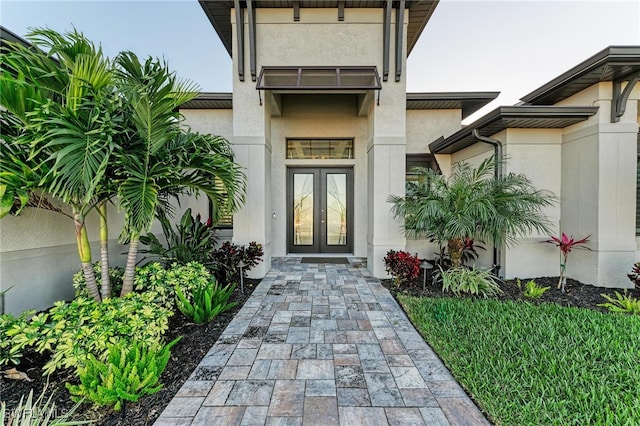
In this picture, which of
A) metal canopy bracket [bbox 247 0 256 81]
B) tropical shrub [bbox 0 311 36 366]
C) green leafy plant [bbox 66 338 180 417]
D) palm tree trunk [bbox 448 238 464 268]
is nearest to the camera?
green leafy plant [bbox 66 338 180 417]

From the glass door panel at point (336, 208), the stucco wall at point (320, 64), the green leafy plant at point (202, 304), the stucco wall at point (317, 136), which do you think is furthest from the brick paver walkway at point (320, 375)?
the glass door panel at point (336, 208)

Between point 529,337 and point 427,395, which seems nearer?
point 427,395

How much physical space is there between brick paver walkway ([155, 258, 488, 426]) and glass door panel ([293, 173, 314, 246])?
3639 mm

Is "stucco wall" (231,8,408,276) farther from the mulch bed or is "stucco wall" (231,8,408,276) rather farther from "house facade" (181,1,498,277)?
the mulch bed

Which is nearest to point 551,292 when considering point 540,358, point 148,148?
point 540,358

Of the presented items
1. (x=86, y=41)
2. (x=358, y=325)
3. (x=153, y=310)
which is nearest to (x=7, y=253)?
(x=153, y=310)

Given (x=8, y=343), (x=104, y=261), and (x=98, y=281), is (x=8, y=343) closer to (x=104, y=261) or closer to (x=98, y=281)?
(x=104, y=261)

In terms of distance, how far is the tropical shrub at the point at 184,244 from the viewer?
178 inches

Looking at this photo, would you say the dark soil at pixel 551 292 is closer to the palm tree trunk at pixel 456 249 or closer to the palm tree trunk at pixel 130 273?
the palm tree trunk at pixel 456 249

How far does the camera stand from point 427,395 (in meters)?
2.25

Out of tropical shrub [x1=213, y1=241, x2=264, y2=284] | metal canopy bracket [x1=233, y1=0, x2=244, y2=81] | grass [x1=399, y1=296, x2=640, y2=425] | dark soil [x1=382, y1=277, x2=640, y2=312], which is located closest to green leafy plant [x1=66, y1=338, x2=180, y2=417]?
grass [x1=399, y1=296, x2=640, y2=425]

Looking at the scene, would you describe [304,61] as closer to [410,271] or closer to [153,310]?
[410,271]

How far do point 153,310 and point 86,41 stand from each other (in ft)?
9.69

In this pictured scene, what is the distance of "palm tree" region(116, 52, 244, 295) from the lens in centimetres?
288
